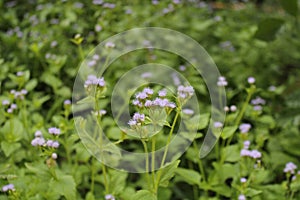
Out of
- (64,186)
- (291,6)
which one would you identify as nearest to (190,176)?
(64,186)

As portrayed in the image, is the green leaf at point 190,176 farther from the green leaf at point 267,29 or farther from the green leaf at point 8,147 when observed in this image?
the green leaf at point 267,29

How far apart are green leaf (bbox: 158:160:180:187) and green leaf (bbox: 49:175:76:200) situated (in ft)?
0.81

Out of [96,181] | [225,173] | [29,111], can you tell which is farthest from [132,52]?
[225,173]

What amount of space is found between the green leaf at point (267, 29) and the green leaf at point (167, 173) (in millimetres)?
1205

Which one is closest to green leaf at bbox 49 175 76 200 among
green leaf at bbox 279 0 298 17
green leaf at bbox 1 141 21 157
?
green leaf at bbox 1 141 21 157

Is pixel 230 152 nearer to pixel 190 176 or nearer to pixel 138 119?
pixel 190 176

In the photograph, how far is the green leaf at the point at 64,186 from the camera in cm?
125

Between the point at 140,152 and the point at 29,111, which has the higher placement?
the point at 29,111

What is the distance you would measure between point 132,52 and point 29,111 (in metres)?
0.62

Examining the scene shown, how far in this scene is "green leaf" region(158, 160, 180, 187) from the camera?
1192 millimetres

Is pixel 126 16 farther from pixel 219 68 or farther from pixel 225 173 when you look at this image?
pixel 225 173

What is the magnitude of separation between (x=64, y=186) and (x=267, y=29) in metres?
1.40

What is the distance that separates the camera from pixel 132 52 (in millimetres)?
2219

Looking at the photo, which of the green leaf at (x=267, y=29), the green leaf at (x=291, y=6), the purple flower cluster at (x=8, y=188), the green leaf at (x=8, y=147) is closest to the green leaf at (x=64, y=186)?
the purple flower cluster at (x=8, y=188)
